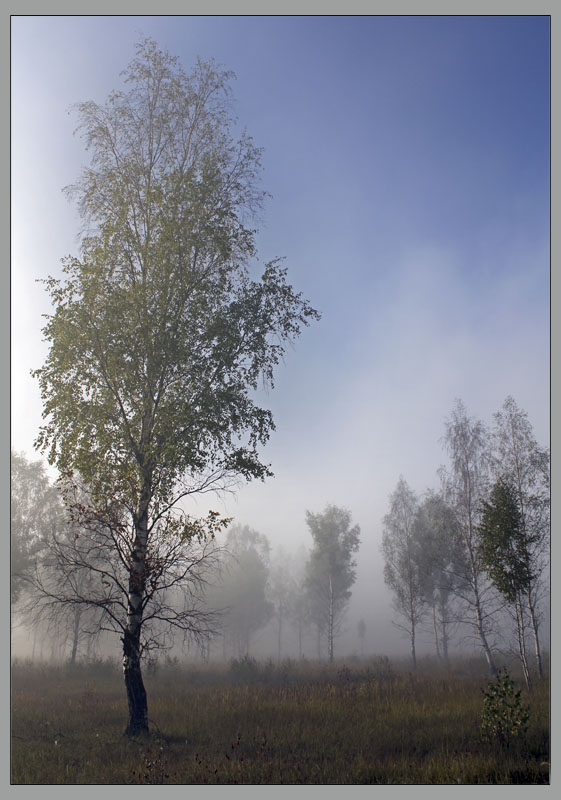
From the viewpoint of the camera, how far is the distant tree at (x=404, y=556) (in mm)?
31500

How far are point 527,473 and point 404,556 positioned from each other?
14.2 metres

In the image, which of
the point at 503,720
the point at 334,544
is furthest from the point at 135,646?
the point at 334,544

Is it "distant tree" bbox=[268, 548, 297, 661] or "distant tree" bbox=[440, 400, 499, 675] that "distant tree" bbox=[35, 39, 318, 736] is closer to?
"distant tree" bbox=[440, 400, 499, 675]

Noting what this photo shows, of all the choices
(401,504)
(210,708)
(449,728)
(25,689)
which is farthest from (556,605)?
(401,504)


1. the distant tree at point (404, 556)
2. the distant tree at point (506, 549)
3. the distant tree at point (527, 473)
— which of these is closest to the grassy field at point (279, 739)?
the distant tree at point (506, 549)

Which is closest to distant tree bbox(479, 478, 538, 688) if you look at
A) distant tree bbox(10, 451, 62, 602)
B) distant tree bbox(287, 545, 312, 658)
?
distant tree bbox(10, 451, 62, 602)

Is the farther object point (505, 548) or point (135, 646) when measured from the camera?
point (505, 548)

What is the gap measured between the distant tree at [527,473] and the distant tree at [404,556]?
1052 centimetres

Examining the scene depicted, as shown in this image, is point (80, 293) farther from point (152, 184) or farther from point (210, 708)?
point (210, 708)

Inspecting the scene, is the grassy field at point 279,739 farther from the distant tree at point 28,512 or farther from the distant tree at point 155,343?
the distant tree at point 28,512

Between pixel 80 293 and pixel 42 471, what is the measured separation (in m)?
21.9

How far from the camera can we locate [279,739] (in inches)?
368

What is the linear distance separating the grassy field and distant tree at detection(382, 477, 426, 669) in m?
16.6

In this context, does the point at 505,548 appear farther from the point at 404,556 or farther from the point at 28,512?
the point at 28,512
